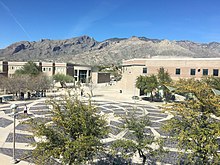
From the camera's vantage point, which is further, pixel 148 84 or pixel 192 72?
pixel 192 72

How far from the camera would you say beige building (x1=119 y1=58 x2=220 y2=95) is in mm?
43031

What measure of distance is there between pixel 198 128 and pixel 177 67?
38.0 metres

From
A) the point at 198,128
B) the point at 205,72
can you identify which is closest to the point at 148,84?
the point at 205,72

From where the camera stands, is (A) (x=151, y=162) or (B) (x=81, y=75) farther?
(B) (x=81, y=75)

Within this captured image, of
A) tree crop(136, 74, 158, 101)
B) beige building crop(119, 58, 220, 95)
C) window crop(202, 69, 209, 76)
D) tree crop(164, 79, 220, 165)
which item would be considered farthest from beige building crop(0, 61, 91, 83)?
tree crop(164, 79, 220, 165)

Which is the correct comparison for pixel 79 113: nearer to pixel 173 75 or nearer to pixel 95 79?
pixel 173 75

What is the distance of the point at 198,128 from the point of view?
1010 cm

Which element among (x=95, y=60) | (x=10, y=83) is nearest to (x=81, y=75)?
(x=10, y=83)

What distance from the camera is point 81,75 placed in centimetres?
7981

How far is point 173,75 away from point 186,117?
122 feet

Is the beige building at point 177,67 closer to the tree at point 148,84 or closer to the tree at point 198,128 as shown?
the tree at point 148,84

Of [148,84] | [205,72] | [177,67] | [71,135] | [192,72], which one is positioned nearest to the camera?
[71,135]

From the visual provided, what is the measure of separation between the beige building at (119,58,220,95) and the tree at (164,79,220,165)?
34.8 metres

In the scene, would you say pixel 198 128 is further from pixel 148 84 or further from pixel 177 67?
pixel 177 67
